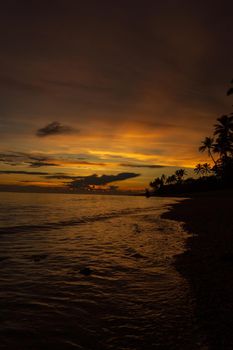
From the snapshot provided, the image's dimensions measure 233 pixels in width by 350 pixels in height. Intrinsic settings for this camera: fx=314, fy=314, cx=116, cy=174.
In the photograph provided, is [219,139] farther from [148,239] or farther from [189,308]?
[189,308]

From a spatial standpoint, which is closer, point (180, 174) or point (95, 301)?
point (95, 301)

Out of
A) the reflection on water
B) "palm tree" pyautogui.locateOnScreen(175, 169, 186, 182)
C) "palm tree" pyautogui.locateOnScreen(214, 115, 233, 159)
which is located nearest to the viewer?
the reflection on water

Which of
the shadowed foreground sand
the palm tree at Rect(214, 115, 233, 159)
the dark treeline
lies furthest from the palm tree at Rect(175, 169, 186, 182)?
the shadowed foreground sand

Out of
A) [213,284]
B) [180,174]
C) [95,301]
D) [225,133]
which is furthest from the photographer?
[180,174]

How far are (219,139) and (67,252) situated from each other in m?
68.9

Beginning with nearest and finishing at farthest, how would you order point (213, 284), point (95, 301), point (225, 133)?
point (95, 301) < point (213, 284) < point (225, 133)

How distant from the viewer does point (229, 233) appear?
1523cm

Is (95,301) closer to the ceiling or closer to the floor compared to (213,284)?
closer to the floor

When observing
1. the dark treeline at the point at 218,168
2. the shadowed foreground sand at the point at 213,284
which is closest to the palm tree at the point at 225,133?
the dark treeline at the point at 218,168

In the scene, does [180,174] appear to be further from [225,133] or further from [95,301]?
[95,301]

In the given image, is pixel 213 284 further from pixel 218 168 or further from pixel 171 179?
A: pixel 171 179

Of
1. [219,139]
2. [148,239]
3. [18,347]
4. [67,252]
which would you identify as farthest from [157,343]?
[219,139]

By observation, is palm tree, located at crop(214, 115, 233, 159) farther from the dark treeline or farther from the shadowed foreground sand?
the shadowed foreground sand

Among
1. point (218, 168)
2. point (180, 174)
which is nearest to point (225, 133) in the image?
point (218, 168)
